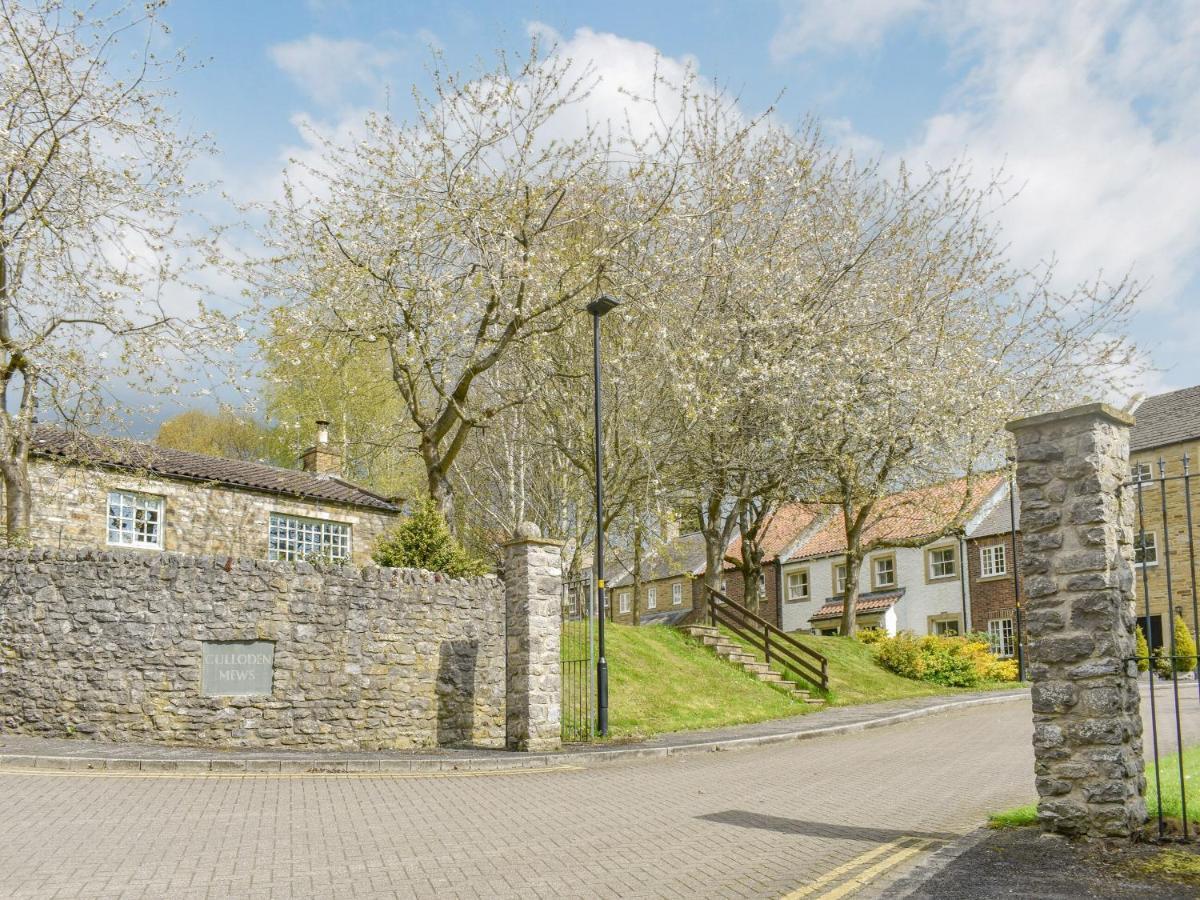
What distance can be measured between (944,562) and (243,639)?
104ft

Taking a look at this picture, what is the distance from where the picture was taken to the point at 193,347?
747 inches

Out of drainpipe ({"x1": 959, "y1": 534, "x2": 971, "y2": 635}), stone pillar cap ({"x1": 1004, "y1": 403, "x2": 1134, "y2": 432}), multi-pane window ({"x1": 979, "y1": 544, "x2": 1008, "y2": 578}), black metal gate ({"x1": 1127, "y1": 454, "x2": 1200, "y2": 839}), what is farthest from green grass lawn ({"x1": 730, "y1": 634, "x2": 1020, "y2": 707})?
stone pillar cap ({"x1": 1004, "y1": 403, "x2": 1134, "y2": 432})

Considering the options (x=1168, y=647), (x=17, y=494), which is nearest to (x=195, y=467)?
(x=17, y=494)

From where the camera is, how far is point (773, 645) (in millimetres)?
26859

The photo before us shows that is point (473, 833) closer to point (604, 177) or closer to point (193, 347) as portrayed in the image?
point (193, 347)

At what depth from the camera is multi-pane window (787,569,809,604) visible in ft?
152

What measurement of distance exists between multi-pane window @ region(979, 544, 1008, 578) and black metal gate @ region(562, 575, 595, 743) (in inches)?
921

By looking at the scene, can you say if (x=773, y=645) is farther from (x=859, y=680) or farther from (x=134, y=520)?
(x=134, y=520)

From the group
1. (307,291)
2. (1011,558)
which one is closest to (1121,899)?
(307,291)

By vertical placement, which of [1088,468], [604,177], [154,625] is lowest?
[154,625]

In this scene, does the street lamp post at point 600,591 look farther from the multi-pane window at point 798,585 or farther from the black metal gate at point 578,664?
the multi-pane window at point 798,585

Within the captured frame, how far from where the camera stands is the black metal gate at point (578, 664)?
18.2m

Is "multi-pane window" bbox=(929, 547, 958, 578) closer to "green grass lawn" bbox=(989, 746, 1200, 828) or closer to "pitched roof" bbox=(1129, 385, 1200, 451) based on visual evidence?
"pitched roof" bbox=(1129, 385, 1200, 451)

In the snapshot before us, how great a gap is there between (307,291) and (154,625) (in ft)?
29.0
